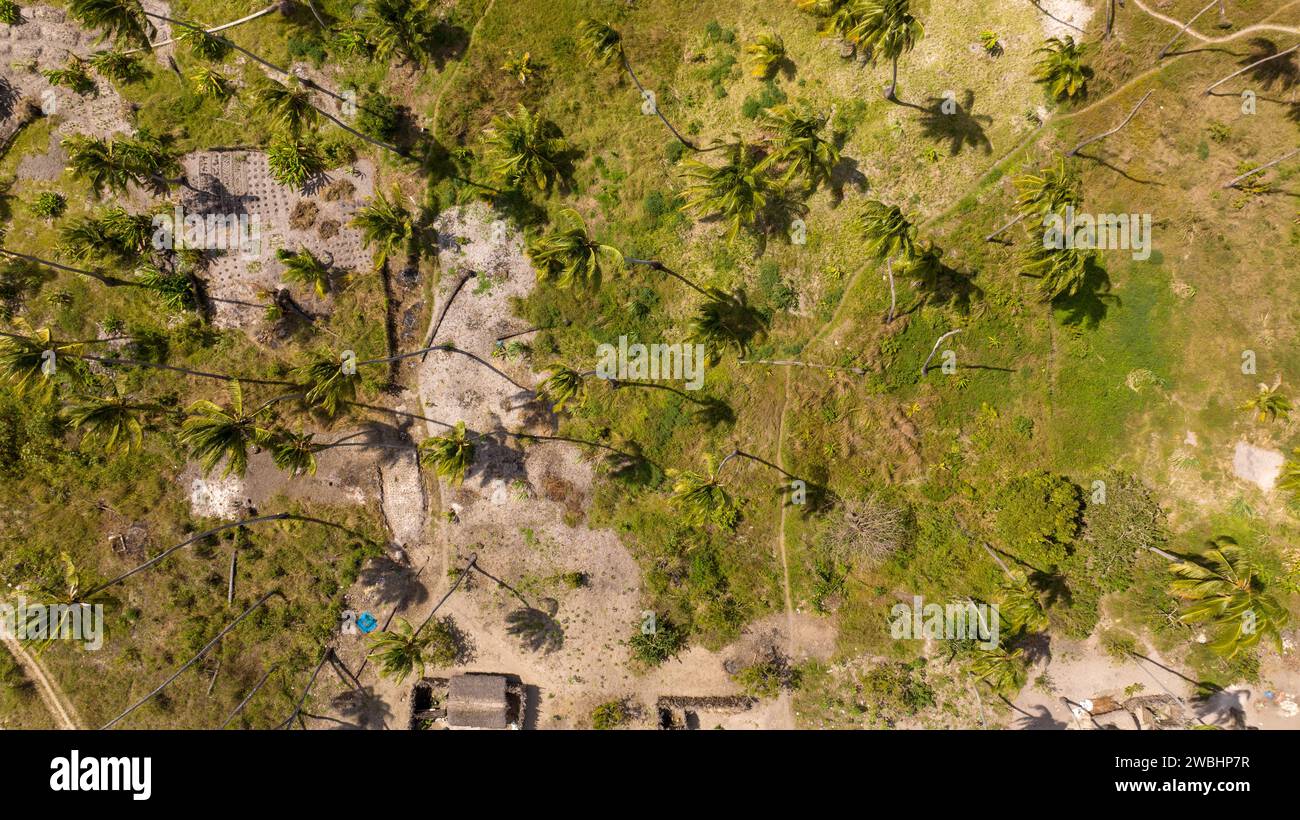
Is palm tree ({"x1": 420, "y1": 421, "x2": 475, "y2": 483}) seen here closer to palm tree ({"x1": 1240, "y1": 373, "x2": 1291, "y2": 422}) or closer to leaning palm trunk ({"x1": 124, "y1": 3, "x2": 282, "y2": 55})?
leaning palm trunk ({"x1": 124, "y1": 3, "x2": 282, "y2": 55})

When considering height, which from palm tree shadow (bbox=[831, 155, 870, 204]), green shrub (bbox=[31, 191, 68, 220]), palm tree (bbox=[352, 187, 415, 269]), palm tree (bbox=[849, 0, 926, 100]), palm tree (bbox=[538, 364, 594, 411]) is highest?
palm tree (bbox=[849, 0, 926, 100])

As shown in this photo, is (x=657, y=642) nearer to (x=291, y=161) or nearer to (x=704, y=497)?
(x=704, y=497)

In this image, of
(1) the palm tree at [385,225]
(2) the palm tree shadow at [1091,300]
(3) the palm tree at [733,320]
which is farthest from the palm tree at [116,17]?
(2) the palm tree shadow at [1091,300]

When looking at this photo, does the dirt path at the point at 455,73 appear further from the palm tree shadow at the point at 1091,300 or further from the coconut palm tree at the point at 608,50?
the palm tree shadow at the point at 1091,300

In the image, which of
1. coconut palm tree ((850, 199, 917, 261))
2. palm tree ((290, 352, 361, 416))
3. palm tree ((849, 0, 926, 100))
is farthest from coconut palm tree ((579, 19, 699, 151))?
palm tree ((290, 352, 361, 416))

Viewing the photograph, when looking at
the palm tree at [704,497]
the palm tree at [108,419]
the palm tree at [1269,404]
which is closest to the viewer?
the palm tree at [108,419]
